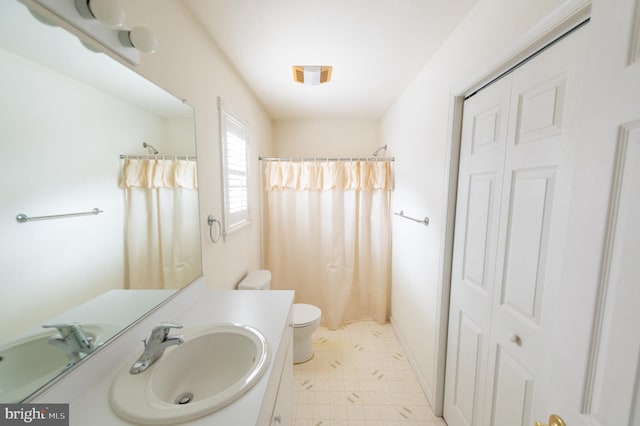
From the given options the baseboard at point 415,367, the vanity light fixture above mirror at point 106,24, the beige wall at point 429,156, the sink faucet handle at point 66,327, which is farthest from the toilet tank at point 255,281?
the vanity light fixture above mirror at point 106,24

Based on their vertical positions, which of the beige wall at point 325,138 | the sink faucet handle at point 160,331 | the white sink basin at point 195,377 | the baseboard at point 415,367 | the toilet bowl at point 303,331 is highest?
the beige wall at point 325,138

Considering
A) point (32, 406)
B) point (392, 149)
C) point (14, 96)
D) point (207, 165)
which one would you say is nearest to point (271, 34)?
point (207, 165)

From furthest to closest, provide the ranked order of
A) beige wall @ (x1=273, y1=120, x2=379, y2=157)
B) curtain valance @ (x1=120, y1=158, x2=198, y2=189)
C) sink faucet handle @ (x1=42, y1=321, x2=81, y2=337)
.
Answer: beige wall @ (x1=273, y1=120, x2=379, y2=157)
curtain valance @ (x1=120, y1=158, x2=198, y2=189)
sink faucet handle @ (x1=42, y1=321, x2=81, y2=337)

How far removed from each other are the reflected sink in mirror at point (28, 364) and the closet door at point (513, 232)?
1265mm

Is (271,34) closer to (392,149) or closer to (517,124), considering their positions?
(517,124)

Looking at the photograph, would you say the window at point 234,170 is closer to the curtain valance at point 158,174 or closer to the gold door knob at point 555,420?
the curtain valance at point 158,174

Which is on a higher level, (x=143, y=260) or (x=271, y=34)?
(x=271, y=34)

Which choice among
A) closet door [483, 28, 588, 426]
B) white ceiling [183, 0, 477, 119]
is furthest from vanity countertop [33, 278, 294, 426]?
white ceiling [183, 0, 477, 119]

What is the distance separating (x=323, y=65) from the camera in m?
1.63

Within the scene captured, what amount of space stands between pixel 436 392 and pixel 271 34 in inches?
95.9

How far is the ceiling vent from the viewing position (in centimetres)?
166

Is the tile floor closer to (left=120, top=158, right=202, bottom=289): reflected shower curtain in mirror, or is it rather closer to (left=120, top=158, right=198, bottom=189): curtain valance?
(left=120, top=158, right=202, bottom=289): reflected shower curtain in mirror

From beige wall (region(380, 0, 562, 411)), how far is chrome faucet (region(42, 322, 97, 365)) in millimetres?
1591

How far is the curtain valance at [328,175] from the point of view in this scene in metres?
2.37
